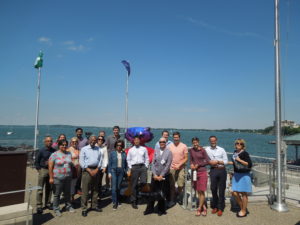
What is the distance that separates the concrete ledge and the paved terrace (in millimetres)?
536

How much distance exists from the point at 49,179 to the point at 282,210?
5.38 meters

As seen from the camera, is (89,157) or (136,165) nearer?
(89,157)

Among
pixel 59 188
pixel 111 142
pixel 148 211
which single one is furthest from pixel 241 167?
pixel 59 188

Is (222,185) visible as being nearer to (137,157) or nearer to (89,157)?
(137,157)

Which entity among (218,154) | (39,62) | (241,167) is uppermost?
(39,62)

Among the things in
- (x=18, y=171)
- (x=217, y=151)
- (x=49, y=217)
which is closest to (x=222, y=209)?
(x=217, y=151)

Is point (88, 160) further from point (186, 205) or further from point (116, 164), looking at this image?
point (186, 205)

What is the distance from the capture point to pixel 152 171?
4.94m

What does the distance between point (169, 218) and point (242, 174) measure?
5.99 feet

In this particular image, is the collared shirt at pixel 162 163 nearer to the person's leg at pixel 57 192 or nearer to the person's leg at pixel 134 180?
the person's leg at pixel 134 180

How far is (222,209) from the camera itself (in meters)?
4.85

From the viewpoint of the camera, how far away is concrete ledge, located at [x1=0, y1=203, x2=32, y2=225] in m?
3.67

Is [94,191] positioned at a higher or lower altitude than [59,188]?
lower

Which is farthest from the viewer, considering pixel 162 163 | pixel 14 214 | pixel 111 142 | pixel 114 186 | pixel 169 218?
pixel 111 142
